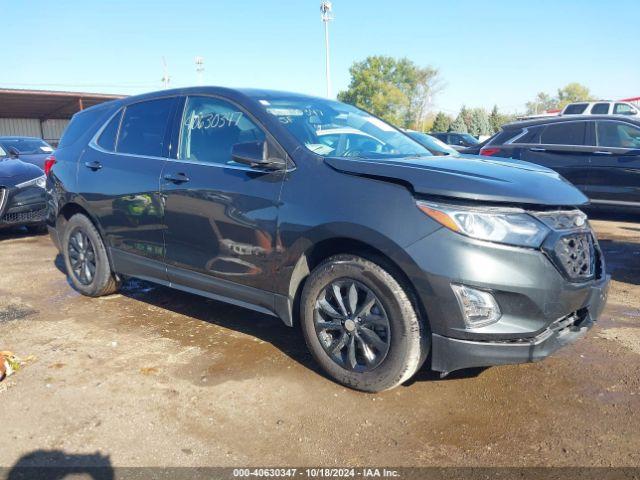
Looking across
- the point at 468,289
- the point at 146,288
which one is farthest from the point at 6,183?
the point at 468,289

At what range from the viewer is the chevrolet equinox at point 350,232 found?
263 centimetres

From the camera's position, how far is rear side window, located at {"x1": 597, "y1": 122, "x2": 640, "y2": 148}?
24.1ft

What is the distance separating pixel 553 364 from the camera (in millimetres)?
3420

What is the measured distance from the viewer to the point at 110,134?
4.57m

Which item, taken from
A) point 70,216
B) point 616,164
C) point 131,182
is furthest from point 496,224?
point 616,164

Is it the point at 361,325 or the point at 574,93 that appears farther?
the point at 574,93

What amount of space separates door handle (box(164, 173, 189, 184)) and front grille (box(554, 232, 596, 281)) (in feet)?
7.87

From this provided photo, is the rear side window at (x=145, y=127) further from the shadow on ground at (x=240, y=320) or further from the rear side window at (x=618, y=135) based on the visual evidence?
the rear side window at (x=618, y=135)

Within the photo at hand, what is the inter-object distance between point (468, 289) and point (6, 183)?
681 centimetres

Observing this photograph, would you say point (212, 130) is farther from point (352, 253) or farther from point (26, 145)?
point (26, 145)

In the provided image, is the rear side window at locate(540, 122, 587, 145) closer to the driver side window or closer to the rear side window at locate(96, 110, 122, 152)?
the driver side window

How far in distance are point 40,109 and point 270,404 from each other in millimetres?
39486

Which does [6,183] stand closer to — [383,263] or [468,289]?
[383,263]

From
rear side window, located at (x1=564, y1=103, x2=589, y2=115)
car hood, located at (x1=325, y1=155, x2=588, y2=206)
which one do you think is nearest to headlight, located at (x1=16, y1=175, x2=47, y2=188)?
car hood, located at (x1=325, y1=155, x2=588, y2=206)
